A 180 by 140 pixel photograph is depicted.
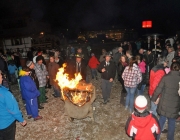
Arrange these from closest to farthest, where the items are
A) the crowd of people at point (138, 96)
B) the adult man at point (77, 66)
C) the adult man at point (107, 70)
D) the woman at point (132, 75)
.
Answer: the crowd of people at point (138, 96) < the woman at point (132, 75) < the adult man at point (107, 70) < the adult man at point (77, 66)

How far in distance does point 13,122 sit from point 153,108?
165 inches

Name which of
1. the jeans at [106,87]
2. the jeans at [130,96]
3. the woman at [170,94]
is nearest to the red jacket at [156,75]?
the woman at [170,94]

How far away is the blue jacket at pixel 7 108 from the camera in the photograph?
3744 millimetres

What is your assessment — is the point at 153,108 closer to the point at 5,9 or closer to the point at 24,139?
the point at 24,139

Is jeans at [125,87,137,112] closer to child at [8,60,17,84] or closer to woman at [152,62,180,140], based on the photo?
woman at [152,62,180,140]

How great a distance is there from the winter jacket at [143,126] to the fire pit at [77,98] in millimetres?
2955

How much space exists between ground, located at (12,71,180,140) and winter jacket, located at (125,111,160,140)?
7.46 ft

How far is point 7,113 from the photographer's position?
3.91 meters

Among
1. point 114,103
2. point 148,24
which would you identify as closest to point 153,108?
point 114,103

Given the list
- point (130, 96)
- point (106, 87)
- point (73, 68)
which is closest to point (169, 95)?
point (130, 96)

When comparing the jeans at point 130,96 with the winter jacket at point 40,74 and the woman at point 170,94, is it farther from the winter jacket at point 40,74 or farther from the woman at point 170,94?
the winter jacket at point 40,74

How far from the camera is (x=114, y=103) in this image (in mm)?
7980

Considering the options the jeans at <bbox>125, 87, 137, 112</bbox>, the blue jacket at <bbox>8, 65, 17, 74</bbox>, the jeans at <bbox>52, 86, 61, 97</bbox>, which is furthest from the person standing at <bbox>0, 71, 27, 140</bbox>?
the blue jacket at <bbox>8, 65, 17, 74</bbox>

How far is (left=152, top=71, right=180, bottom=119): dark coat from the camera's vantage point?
428 cm
